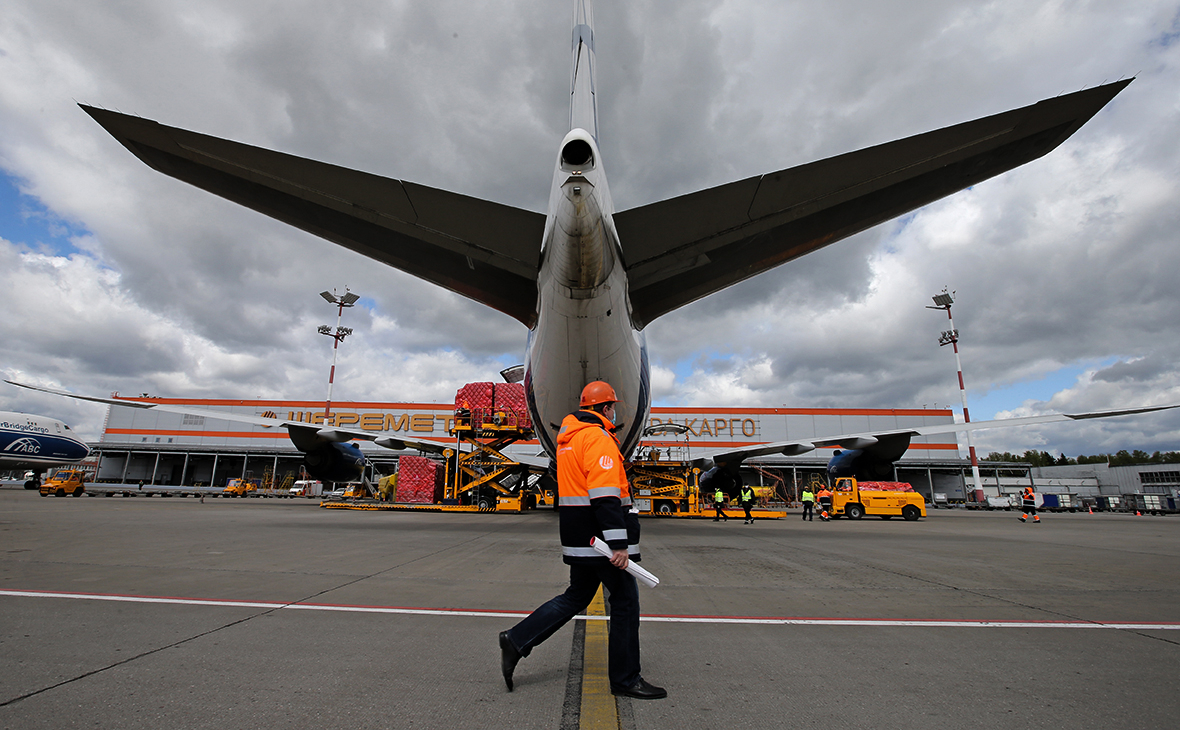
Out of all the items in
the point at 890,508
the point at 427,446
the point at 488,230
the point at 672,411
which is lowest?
the point at 890,508

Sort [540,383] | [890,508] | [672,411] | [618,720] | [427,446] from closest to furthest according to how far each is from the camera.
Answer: [618,720], [540,383], [427,446], [890,508], [672,411]

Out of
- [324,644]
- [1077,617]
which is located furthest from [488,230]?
[1077,617]

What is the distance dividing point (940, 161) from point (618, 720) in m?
5.30

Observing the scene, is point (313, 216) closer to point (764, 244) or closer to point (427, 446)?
point (764, 244)

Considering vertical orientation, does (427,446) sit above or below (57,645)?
above

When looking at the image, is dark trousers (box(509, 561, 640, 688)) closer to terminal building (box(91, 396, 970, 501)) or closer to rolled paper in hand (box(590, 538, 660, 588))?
rolled paper in hand (box(590, 538, 660, 588))

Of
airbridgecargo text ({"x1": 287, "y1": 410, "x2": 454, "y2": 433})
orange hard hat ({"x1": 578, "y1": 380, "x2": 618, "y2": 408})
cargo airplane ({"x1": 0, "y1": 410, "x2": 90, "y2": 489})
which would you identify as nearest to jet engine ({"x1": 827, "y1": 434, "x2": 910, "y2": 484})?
orange hard hat ({"x1": 578, "y1": 380, "x2": 618, "y2": 408})

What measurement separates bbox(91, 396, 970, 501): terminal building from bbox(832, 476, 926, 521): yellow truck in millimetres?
22406

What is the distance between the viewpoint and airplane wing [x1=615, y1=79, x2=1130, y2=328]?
14.4 ft

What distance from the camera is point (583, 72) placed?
751 centimetres

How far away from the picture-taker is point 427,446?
18.8 metres

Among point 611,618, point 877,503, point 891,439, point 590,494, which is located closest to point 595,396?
point 590,494

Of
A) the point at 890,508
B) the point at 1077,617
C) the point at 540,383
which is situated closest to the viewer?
the point at 1077,617

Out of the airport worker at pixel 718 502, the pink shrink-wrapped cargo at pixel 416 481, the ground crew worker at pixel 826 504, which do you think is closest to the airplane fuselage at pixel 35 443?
the pink shrink-wrapped cargo at pixel 416 481
